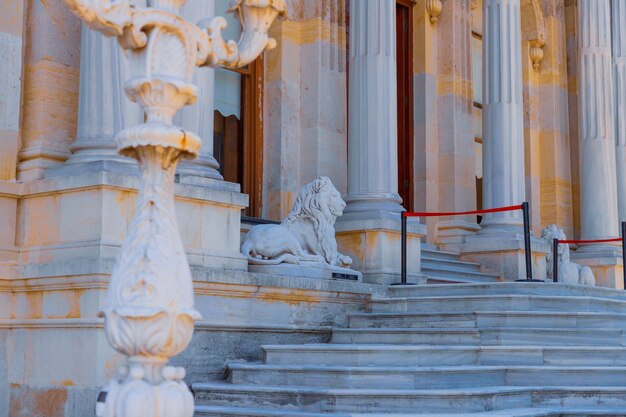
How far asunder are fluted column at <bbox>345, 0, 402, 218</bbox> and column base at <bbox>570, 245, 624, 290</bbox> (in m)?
6.24

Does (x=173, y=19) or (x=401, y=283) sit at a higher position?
(x=173, y=19)

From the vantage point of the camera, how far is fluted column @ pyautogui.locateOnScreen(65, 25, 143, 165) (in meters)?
10.2

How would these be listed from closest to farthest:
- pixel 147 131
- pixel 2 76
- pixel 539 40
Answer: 1. pixel 147 131
2. pixel 2 76
3. pixel 539 40

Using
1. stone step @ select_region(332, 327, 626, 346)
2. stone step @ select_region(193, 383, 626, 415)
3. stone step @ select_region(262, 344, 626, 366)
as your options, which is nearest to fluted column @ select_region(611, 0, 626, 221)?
stone step @ select_region(332, 327, 626, 346)

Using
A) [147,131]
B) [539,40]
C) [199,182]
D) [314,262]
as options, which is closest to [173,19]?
[147,131]

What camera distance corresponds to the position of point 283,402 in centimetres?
897

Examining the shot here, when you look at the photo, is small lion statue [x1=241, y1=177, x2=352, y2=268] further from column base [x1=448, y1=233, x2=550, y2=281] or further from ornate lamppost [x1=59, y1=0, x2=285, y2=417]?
ornate lamppost [x1=59, y1=0, x2=285, y2=417]

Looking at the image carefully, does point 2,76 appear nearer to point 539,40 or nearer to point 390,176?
point 390,176

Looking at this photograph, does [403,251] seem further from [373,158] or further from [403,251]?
[373,158]

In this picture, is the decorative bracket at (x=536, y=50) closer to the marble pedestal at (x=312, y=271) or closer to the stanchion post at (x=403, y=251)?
the stanchion post at (x=403, y=251)

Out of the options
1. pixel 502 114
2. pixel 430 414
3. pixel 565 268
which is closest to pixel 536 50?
pixel 502 114

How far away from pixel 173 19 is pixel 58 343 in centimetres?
456

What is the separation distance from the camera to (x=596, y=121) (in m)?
19.3

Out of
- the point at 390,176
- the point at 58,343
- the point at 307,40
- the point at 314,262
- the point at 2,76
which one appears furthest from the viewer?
the point at 307,40
